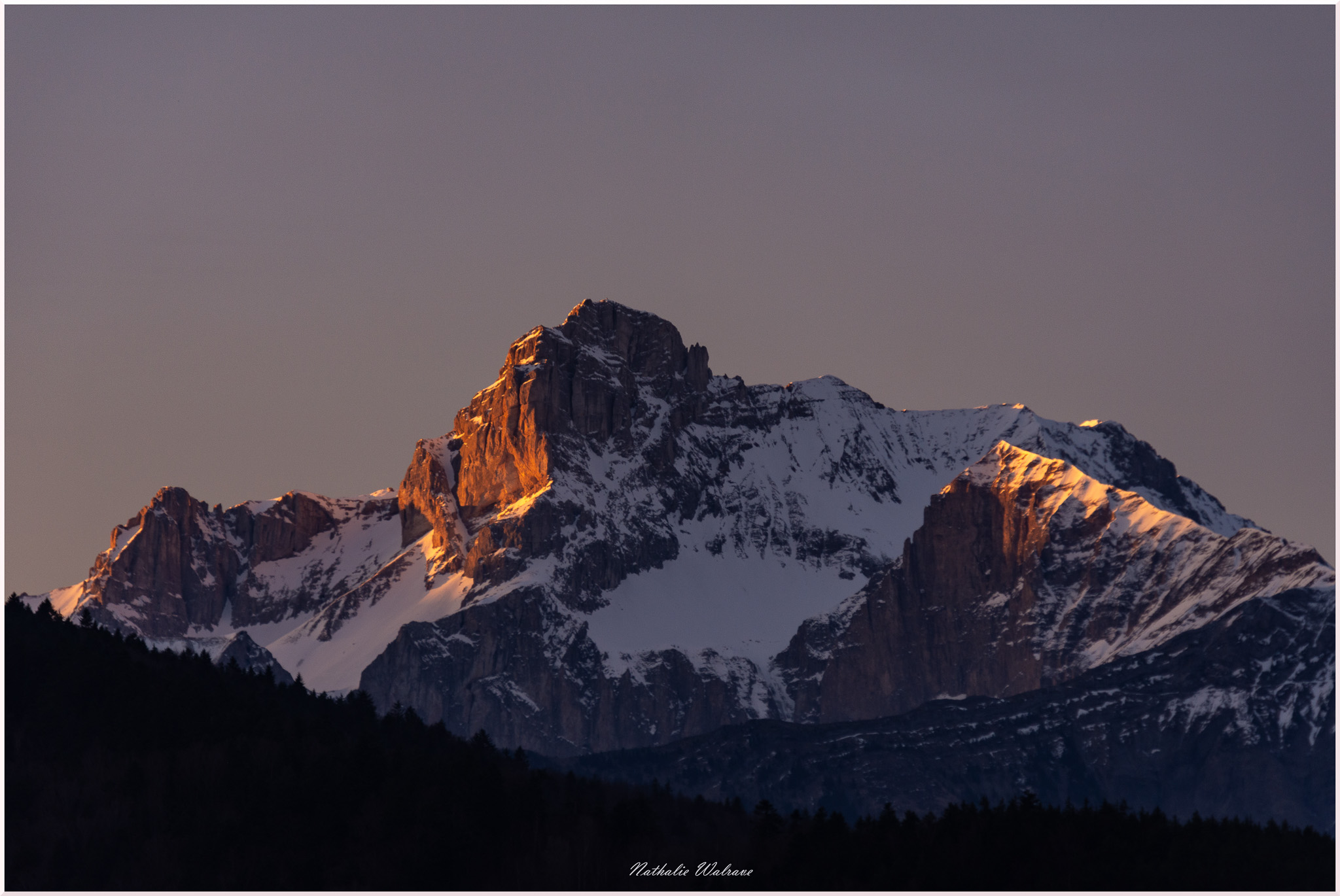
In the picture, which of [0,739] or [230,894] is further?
[230,894]

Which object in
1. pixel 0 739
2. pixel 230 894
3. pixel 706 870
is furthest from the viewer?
pixel 706 870

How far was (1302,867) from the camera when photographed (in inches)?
7480

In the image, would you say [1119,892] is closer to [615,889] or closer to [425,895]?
[615,889]

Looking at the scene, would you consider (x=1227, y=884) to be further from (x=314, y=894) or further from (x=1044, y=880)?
(x=314, y=894)

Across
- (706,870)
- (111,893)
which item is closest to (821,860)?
(706,870)

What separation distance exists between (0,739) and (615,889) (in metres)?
60.3

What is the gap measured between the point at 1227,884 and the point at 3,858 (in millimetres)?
91735

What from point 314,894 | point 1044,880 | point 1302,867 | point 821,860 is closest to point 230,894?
point 314,894

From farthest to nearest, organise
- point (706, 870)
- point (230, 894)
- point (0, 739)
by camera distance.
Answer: point (706, 870) < point (230, 894) < point (0, 739)

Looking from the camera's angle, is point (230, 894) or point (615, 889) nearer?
point (230, 894)

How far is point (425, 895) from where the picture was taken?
187m

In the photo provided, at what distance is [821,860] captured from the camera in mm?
199625

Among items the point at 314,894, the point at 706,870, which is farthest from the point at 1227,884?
the point at 314,894

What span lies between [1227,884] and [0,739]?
90306 mm
